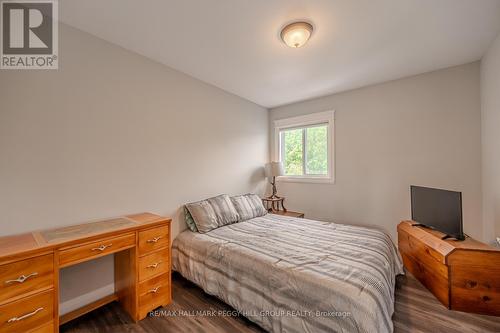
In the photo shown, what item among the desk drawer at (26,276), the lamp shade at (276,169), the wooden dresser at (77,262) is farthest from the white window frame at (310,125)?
the desk drawer at (26,276)

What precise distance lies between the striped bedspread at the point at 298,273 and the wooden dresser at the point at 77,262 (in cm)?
46

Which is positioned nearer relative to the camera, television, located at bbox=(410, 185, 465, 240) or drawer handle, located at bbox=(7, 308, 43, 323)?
drawer handle, located at bbox=(7, 308, 43, 323)

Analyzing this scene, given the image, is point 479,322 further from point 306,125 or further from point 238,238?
point 306,125

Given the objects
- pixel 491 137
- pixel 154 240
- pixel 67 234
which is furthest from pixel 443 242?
A: pixel 67 234

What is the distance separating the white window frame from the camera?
349 centimetres

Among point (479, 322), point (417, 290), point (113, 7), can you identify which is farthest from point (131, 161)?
point (479, 322)

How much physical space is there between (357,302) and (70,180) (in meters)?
→ 2.40

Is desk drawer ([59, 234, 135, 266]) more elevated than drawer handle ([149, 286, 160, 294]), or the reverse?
desk drawer ([59, 234, 135, 266])

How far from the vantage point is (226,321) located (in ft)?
5.80

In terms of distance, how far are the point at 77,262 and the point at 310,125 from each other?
11.7 ft

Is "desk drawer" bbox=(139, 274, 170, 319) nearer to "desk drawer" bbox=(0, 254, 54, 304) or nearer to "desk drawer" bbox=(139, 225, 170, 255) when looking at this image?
"desk drawer" bbox=(139, 225, 170, 255)

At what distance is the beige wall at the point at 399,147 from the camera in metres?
2.50

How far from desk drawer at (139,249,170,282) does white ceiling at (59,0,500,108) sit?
205 centimetres

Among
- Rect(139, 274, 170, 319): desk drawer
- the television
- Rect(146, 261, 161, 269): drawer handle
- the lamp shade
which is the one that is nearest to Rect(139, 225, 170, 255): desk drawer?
Rect(146, 261, 161, 269): drawer handle
